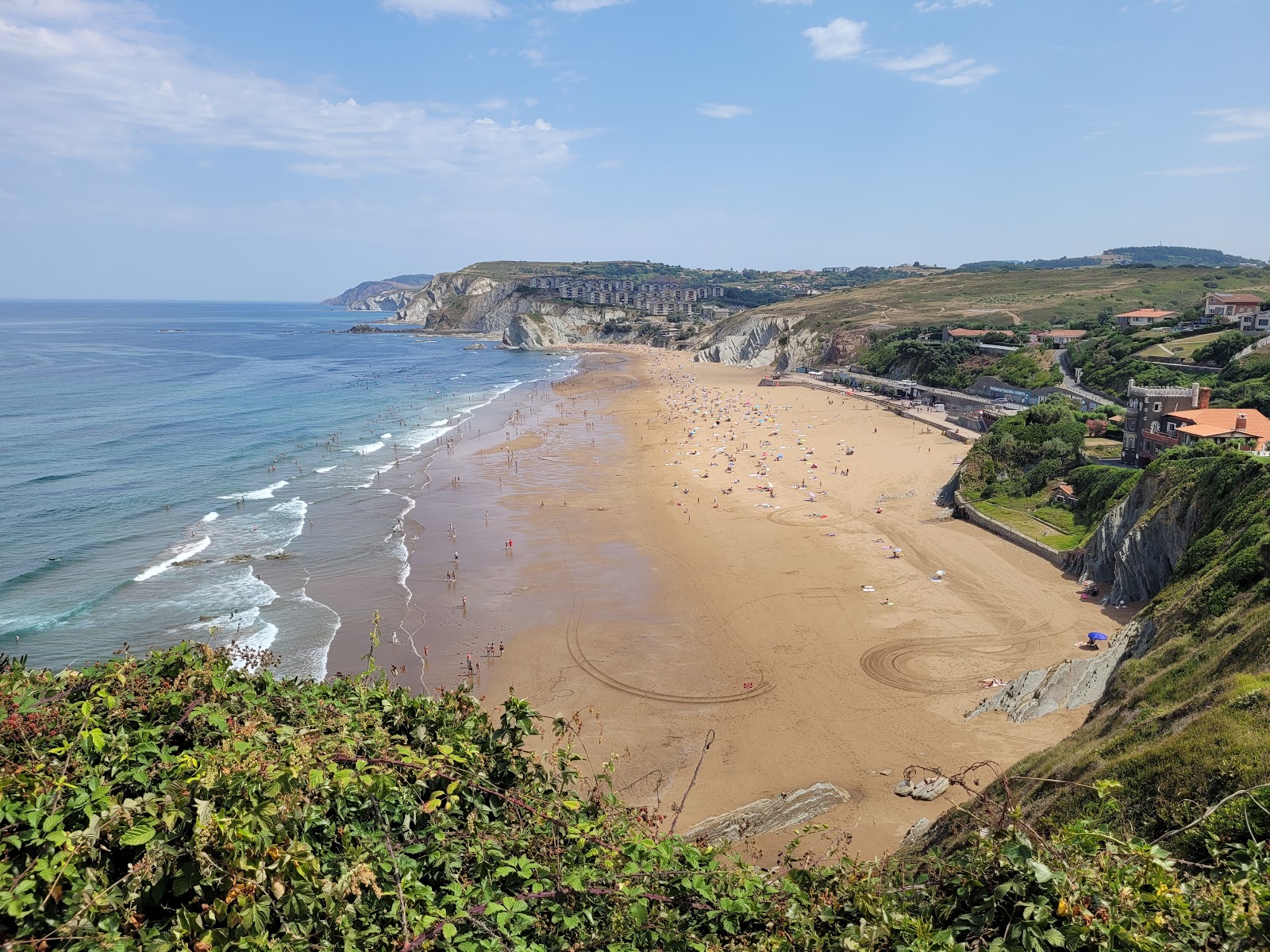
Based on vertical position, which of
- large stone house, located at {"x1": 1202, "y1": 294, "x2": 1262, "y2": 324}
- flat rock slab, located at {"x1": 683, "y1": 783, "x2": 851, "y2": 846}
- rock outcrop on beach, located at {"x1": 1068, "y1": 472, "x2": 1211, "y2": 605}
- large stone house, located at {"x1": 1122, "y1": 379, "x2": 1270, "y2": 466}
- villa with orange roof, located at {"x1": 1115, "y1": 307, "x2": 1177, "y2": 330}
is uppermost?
large stone house, located at {"x1": 1202, "y1": 294, "x2": 1262, "y2": 324}

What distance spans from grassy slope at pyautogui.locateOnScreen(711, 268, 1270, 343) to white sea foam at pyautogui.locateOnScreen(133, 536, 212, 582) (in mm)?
85519

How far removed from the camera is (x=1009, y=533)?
104ft

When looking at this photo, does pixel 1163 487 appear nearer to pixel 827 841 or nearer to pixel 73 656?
pixel 827 841

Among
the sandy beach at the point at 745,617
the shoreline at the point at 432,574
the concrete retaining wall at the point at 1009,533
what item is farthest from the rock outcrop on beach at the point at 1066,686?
the shoreline at the point at 432,574

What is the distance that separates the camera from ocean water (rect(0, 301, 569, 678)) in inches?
987

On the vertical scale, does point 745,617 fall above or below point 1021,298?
below

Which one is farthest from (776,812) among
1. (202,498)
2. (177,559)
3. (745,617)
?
(202,498)

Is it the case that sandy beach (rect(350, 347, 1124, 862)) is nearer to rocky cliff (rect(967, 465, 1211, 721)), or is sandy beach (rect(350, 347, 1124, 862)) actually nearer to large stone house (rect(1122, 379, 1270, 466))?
rocky cliff (rect(967, 465, 1211, 721))

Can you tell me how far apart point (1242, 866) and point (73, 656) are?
86.4 feet

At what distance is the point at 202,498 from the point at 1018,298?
111m

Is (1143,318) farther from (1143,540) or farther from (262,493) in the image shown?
(262,493)

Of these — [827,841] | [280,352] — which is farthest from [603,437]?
[280,352]

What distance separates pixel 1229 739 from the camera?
346 inches

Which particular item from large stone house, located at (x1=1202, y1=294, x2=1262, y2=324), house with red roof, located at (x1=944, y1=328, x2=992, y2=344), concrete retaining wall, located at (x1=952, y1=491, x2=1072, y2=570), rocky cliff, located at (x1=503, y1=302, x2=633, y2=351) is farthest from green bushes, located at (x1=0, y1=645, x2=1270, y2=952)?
rocky cliff, located at (x1=503, y1=302, x2=633, y2=351)
